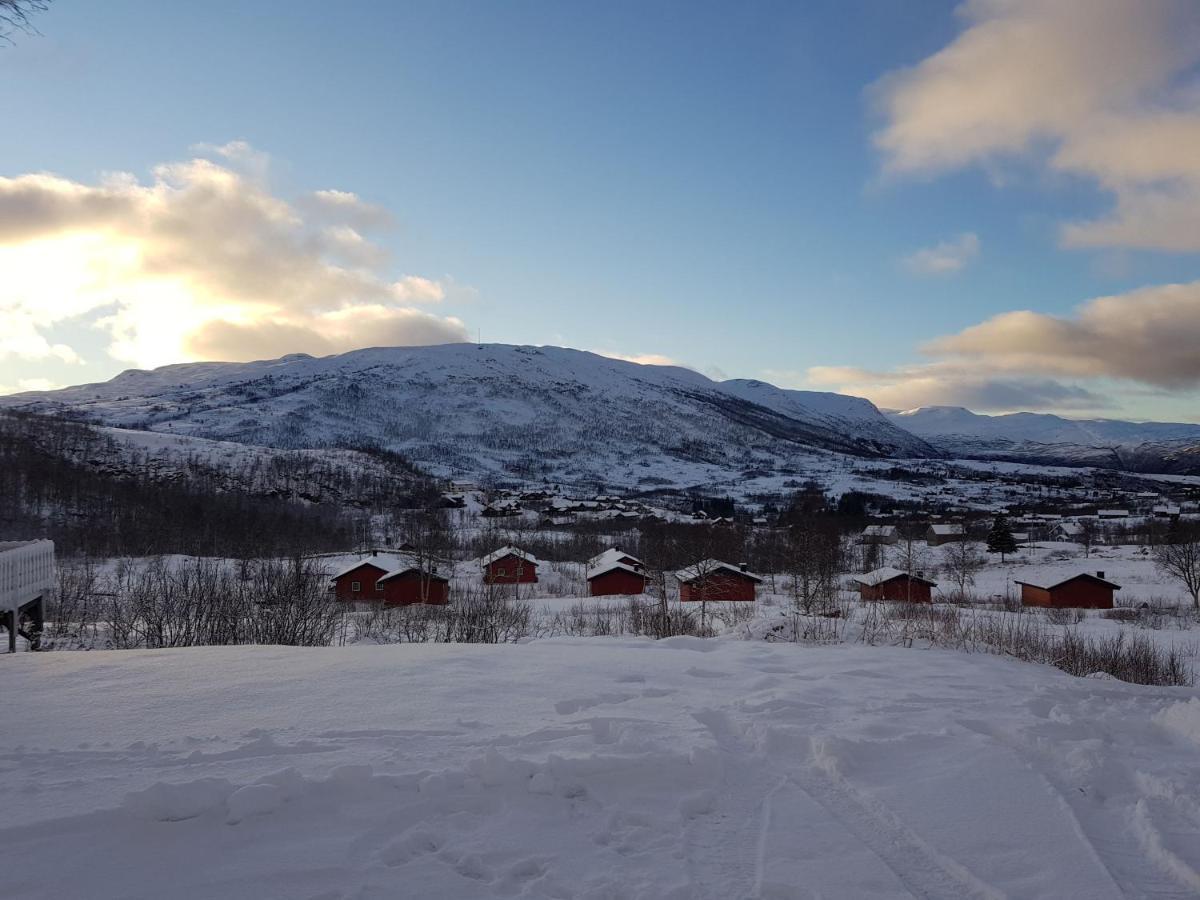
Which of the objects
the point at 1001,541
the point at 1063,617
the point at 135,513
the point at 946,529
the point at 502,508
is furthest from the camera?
the point at 502,508

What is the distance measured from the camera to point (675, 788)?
16.2 feet

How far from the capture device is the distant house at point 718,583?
142ft

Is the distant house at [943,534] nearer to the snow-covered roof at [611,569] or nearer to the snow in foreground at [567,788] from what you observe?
the snow-covered roof at [611,569]

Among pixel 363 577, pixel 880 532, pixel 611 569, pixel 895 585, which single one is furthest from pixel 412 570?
pixel 880 532

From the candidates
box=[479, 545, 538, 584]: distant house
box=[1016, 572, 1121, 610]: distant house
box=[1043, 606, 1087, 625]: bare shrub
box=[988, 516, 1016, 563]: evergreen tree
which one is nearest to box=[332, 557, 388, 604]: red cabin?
box=[479, 545, 538, 584]: distant house

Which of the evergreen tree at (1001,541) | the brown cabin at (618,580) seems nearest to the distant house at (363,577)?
the brown cabin at (618,580)

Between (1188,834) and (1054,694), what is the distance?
3.44m

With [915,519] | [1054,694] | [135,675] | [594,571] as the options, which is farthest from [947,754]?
[915,519]

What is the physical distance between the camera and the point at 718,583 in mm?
44312

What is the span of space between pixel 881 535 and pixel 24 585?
300ft

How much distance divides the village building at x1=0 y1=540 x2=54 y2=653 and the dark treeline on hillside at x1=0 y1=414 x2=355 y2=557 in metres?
46.0

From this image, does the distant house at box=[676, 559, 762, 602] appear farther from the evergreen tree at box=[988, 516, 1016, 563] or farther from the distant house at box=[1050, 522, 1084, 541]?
the distant house at box=[1050, 522, 1084, 541]

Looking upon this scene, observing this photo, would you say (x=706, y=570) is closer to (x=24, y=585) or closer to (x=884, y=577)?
(x=884, y=577)

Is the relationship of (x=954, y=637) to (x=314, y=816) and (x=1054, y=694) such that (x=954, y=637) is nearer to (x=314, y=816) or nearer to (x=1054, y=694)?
(x=1054, y=694)
